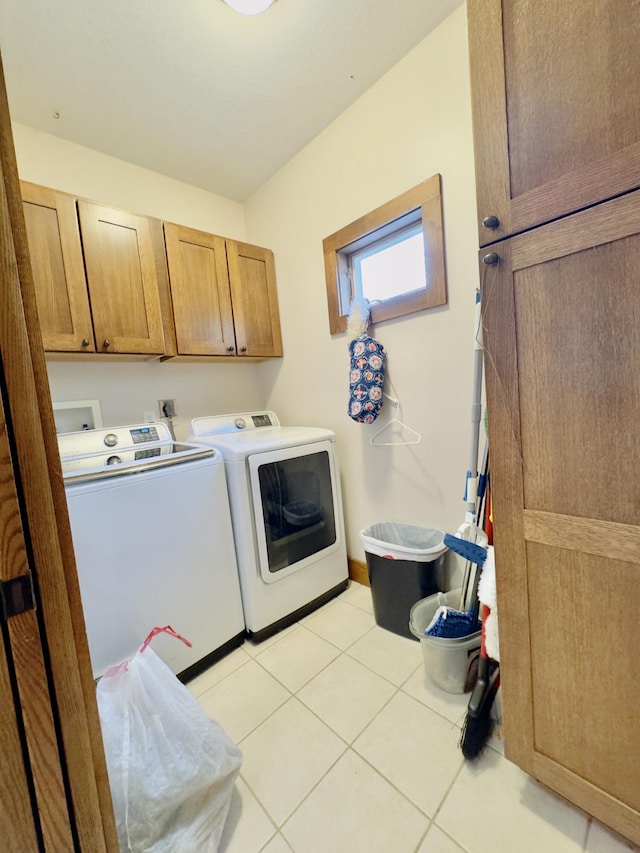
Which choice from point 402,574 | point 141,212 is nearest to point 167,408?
point 141,212

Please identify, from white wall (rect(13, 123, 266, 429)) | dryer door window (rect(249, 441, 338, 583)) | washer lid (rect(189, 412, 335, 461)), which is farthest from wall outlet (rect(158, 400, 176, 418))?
dryer door window (rect(249, 441, 338, 583))

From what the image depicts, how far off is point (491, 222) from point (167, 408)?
1.94 meters

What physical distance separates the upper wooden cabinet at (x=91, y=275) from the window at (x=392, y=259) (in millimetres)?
978

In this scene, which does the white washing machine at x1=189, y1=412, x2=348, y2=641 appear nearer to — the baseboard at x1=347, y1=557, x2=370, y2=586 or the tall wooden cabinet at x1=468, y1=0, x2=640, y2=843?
the baseboard at x1=347, y1=557, x2=370, y2=586

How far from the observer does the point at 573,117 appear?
68cm

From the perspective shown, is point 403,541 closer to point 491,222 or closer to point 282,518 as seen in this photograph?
point 282,518

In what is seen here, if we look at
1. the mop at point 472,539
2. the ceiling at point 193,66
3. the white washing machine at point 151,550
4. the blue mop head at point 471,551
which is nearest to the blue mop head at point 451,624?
the mop at point 472,539

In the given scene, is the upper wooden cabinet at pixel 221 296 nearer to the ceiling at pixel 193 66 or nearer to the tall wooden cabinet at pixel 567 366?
the ceiling at pixel 193 66

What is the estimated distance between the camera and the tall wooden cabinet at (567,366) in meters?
0.66

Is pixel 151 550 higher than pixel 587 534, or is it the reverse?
pixel 587 534

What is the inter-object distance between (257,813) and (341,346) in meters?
1.87

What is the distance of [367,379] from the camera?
173 centimetres

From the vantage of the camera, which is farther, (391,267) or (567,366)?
(391,267)

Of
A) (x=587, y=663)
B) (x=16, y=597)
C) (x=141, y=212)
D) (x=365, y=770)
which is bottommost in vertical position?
(x=365, y=770)
